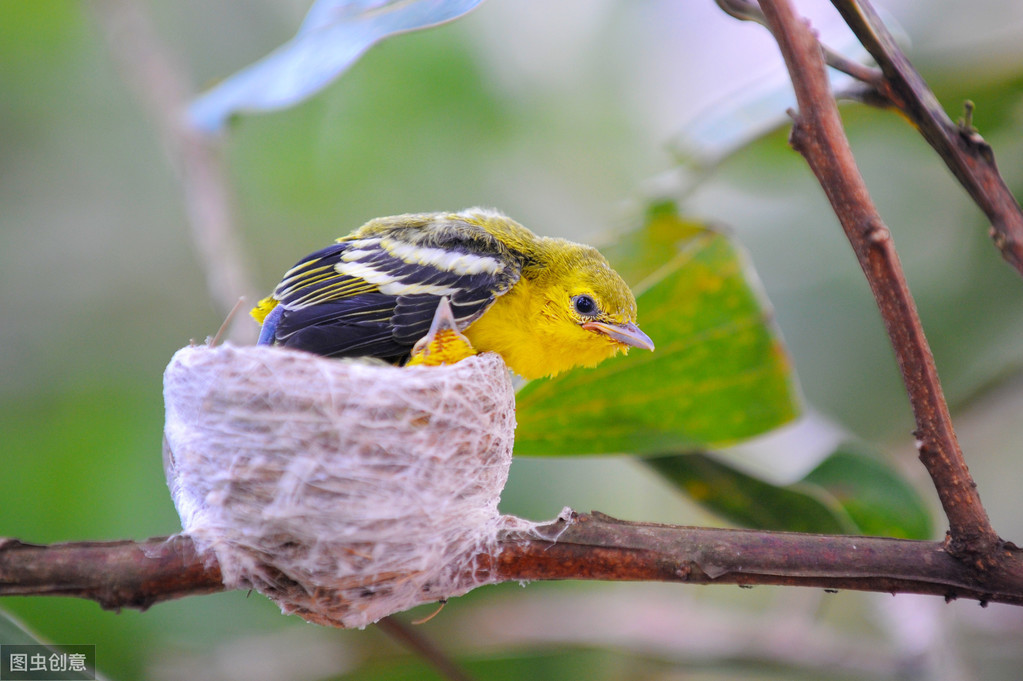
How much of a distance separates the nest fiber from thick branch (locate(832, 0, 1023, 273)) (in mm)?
969

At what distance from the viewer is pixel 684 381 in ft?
6.52

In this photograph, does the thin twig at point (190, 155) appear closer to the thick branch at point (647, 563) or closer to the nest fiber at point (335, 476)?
the nest fiber at point (335, 476)

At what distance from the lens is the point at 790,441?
11.0 feet

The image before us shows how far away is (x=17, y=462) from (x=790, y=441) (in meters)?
3.30

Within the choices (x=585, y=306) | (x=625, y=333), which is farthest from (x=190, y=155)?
(x=625, y=333)

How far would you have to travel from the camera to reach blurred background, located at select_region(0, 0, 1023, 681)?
2.59m

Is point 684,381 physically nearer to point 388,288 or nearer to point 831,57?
point 388,288

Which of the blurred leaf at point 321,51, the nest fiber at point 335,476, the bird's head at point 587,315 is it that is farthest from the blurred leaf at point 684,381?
the blurred leaf at point 321,51

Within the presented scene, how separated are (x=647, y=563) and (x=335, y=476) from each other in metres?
0.59

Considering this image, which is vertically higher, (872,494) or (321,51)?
(321,51)

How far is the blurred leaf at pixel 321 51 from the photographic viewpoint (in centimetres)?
160

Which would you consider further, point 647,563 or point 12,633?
point 12,633

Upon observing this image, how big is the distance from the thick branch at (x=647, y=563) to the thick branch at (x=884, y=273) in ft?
0.25

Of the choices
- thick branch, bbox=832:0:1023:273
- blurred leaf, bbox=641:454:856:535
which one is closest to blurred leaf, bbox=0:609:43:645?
blurred leaf, bbox=641:454:856:535
